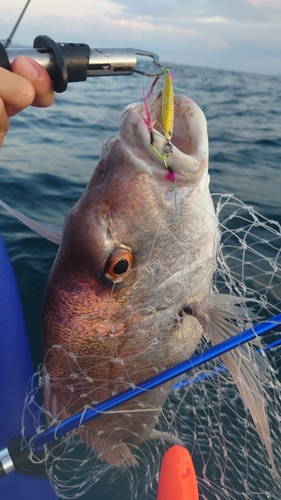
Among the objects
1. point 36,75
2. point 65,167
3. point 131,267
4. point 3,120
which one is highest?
point 36,75

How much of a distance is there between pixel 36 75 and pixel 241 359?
1332 millimetres

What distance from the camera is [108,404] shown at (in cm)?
169

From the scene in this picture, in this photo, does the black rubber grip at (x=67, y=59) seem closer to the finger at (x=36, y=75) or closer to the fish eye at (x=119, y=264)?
the finger at (x=36, y=75)

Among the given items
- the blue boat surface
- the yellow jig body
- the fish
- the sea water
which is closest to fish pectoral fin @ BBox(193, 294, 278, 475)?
the fish

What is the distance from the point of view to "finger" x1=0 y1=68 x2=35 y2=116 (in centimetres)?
137

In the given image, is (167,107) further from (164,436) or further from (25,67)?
(164,436)

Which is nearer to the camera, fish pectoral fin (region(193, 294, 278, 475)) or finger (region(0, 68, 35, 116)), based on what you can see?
finger (region(0, 68, 35, 116))

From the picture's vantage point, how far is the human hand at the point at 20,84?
1374 millimetres

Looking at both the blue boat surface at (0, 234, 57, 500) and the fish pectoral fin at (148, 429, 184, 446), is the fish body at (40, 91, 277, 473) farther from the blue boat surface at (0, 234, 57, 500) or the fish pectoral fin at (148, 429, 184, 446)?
the blue boat surface at (0, 234, 57, 500)

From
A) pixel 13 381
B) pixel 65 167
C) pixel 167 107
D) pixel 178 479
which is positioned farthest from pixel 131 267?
pixel 65 167

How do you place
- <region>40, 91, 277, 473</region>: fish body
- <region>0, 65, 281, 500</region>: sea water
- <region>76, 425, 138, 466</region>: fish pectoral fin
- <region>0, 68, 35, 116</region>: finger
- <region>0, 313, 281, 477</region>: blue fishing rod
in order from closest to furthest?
1. <region>0, 68, 35, 116</region>: finger
2. <region>0, 313, 281, 477</region>: blue fishing rod
3. <region>40, 91, 277, 473</region>: fish body
4. <region>76, 425, 138, 466</region>: fish pectoral fin
5. <region>0, 65, 281, 500</region>: sea water

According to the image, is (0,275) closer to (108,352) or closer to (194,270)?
(108,352)

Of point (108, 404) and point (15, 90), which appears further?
point (108, 404)

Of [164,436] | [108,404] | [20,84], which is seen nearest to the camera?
[20,84]
